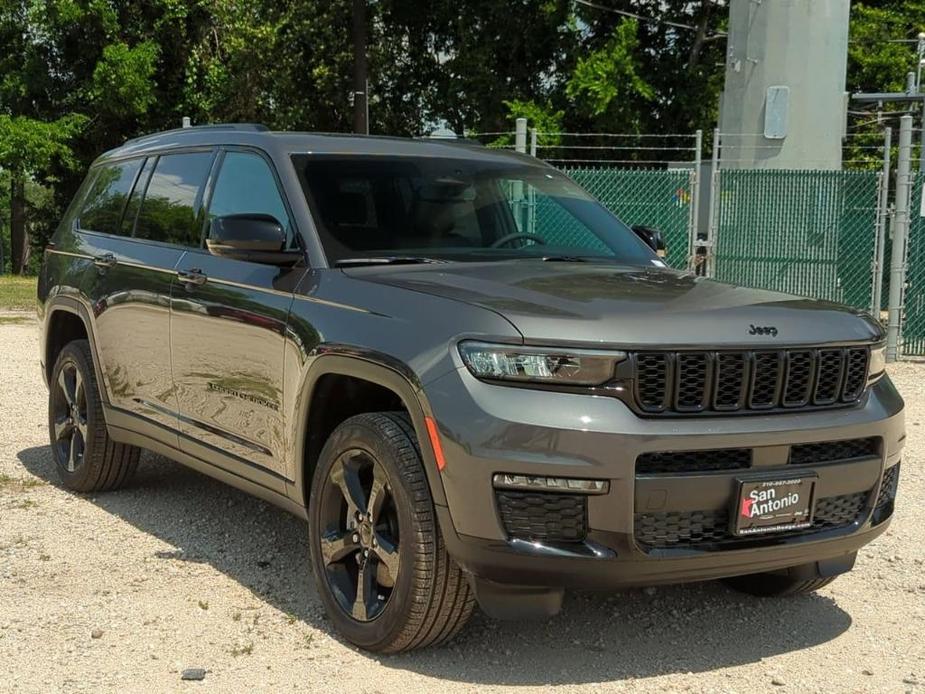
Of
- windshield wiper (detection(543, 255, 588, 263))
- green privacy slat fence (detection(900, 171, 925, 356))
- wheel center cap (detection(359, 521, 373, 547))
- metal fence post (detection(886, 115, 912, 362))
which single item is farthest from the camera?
green privacy slat fence (detection(900, 171, 925, 356))

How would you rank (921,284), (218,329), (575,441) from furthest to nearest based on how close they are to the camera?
(921,284)
(218,329)
(575,441)

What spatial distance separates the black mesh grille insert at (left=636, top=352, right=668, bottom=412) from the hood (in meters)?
0.05

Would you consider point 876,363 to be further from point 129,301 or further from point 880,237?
point 880,237

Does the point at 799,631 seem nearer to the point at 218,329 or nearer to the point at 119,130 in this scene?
the point at 218,329

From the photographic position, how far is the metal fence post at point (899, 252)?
1280cm

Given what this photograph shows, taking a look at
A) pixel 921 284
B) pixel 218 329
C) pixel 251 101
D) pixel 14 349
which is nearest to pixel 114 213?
pixel 218 329

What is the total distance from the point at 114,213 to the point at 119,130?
3222cm

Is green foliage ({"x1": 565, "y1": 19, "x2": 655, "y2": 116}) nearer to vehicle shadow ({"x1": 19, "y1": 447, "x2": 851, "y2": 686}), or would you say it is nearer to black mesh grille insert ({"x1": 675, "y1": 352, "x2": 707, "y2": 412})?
vehicle shadow ({"x1": 19, "y1": 447, "x2": 851, "y2": 686})

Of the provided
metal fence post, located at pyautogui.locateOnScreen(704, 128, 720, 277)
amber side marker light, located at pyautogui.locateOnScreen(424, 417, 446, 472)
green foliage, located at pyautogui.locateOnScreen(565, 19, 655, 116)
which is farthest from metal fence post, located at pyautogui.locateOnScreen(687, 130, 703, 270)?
green foliage, located at pyautogui.locateOnScreen(565, 19, 655, 116)

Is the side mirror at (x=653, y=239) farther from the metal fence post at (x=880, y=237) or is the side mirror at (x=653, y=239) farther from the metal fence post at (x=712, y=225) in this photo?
the metal fence post at (x=712, y=225)

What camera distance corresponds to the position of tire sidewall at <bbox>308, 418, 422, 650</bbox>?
3.98 m

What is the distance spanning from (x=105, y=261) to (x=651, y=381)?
11.4 ft

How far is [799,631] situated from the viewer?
4672 mm

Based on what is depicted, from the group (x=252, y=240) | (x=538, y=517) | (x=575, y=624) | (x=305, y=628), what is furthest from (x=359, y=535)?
(x=252, y=240)
